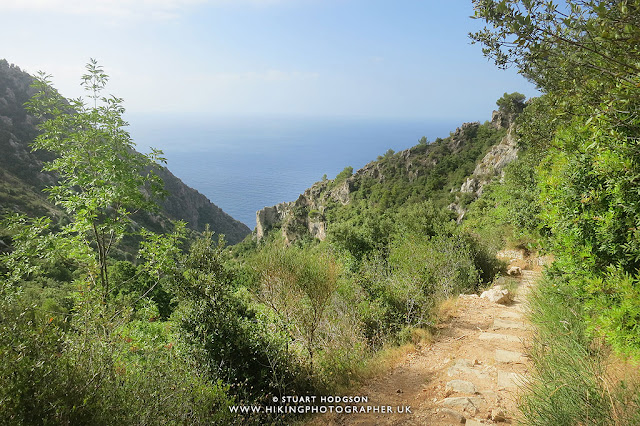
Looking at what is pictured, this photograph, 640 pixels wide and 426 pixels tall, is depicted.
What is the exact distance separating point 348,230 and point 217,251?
45.3ft

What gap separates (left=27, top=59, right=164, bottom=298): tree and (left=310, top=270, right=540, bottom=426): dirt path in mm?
6139

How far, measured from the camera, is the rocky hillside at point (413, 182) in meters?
44.3

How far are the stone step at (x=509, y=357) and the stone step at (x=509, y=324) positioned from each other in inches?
53.5

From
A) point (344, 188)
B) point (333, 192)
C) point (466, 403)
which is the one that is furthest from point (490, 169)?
point (466, 403)

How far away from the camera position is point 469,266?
34.7 ft

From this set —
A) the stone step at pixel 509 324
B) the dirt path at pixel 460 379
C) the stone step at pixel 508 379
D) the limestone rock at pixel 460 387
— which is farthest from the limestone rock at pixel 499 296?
the limestone rock at pixel 460 387

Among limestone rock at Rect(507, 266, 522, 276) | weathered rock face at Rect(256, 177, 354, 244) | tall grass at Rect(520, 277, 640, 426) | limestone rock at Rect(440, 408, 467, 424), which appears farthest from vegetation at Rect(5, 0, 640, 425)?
weathered rock face at Rect(256, 177, 354, 244)

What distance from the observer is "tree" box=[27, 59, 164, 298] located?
6919 mm

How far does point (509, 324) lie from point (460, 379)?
8.43 feet

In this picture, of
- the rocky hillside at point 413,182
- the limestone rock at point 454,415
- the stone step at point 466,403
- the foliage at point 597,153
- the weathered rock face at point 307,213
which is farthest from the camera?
the weathered rock face at point 307,213

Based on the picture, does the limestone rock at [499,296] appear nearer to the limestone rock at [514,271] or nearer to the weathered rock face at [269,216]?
the limestone rock at [514,271]

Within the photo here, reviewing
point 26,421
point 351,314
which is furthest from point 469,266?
point 26,421

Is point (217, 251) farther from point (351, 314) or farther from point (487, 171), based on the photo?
point (487, 171)

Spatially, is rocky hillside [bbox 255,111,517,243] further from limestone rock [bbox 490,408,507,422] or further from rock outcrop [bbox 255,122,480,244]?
limestone rock [bbox 490,408,507,422]
